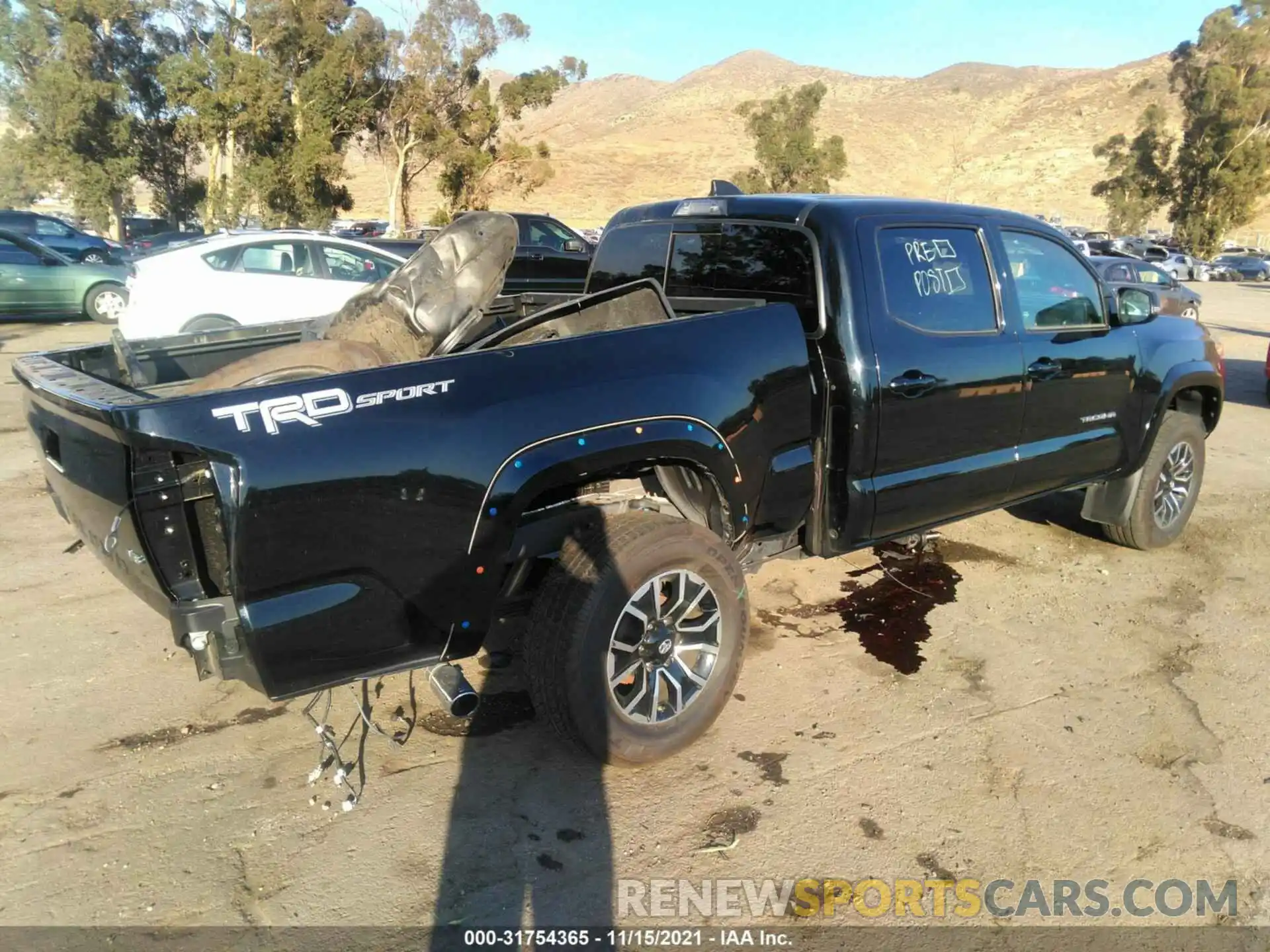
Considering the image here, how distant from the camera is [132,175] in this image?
1398 inches

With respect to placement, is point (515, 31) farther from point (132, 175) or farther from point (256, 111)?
point (132, 175)

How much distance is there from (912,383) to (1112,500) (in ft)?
7.64

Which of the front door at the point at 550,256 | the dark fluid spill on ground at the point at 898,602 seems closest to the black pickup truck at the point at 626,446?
the dark fluid spill on ground at the point at 898,602

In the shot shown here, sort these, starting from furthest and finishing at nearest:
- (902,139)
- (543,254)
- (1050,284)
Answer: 1. (902,139)
2. (543,254)
3. (1050,284)

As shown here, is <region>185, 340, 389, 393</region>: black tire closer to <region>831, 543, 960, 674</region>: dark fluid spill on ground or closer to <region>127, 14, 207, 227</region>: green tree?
<region>831, 543, 960, 674</region>: dark fluid spill on ground

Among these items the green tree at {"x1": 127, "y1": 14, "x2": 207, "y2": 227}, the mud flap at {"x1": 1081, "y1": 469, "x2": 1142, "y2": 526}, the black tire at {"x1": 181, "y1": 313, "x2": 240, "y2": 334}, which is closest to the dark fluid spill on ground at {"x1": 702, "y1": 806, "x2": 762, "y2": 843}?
the mud flap at {"x1": 1081, "y1": 469, "x2": 1142, "y2": 526}

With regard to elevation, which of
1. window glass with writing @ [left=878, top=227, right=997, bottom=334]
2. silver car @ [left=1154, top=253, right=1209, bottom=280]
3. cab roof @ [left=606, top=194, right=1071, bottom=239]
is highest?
cab roof @ [left=606, top=194, right=1071, bottom=239]

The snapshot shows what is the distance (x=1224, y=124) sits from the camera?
44656 millimetres

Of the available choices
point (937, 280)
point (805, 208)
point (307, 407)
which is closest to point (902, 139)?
point (937, 280)

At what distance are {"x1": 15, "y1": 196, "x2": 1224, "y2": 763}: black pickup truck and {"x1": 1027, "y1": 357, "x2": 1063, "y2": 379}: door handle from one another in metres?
0.02

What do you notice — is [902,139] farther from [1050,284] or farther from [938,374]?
[938,374]

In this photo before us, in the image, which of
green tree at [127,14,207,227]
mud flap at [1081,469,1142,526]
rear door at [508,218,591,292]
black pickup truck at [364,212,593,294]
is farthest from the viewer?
green tree at [127,14,207,227]

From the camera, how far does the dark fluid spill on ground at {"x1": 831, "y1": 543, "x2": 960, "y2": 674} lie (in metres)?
4.38

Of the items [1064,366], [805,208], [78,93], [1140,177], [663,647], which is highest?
[78,93]
